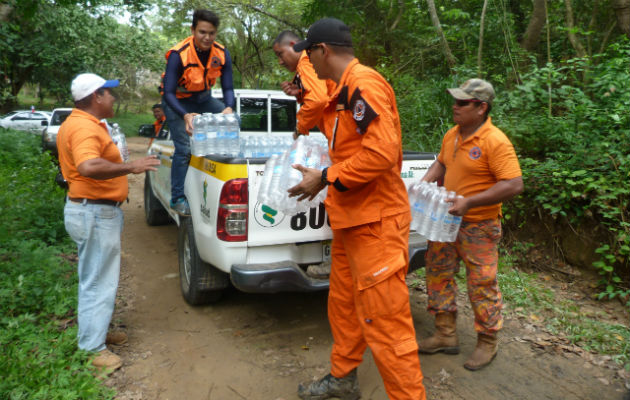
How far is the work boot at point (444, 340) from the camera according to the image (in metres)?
3.48

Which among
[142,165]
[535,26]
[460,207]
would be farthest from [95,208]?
[535,26]

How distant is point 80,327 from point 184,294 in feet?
3.89

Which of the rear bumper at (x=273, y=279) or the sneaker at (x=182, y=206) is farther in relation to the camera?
the sneaker at (x=182, y=206)

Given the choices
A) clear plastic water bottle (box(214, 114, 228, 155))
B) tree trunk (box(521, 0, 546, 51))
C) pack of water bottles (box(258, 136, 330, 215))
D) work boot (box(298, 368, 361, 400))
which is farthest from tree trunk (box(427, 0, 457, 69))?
work boot (box(298, 368, 361, 400))

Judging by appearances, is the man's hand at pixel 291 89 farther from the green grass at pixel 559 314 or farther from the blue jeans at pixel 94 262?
the green grass at pixel 559 314

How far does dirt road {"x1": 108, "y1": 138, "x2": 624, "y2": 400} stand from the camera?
3.05 meters

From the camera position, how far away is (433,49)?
31.1 ft

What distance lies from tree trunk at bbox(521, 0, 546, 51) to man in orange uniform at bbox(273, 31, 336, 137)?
5.06m

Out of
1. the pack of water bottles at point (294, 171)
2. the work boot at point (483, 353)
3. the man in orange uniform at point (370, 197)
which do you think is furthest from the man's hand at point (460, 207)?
the work boot at point (483, 353)

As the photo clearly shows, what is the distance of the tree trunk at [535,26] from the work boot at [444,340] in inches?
234

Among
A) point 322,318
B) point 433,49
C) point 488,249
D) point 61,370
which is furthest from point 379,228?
point 433,49

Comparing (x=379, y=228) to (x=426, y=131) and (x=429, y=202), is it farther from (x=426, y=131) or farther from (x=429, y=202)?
(x=426, y=131)

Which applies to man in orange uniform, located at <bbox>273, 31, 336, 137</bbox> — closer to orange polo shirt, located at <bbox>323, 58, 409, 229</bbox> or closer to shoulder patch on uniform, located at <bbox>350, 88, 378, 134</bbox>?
orange polo shirt, located at <bbox>323, 58, 409, 229</bbox>

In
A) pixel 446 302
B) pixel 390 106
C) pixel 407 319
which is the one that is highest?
pixel 390 106
